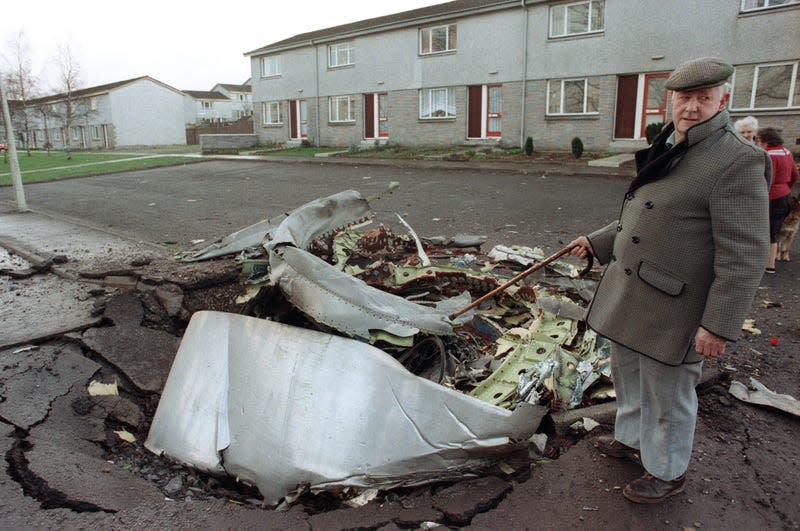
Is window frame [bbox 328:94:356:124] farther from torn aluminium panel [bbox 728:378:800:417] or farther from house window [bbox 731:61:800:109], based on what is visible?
torn aluminium panel [bbox 728:378:800:417]

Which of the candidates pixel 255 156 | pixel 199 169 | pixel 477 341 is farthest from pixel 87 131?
pixel 477 341

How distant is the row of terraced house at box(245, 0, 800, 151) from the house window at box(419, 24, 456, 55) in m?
0.04

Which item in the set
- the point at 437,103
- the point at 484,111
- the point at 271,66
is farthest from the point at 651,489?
the point at 271,66

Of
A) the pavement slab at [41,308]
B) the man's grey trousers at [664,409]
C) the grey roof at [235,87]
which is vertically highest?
the grey roof at [235,87]

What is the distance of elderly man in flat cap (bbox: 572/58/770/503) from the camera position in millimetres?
2096

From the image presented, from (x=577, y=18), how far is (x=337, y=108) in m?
12.9

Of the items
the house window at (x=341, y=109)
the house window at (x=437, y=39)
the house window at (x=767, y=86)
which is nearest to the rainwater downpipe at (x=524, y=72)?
the house window at (x=437, y=39)

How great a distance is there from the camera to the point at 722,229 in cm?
211

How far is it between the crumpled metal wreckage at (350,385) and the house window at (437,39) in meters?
21.9

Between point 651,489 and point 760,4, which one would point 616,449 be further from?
point 760,4

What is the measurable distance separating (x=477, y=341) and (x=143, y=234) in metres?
6.36

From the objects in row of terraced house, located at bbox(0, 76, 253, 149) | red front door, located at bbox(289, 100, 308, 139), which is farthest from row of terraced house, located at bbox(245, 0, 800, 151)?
row of terraced house, located at bbox(0, 76, 253, 149)

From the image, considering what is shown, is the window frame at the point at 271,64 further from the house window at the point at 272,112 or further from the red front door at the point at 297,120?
the red front door at the point at 297,120

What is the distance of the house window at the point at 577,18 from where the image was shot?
19531 mm
